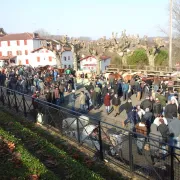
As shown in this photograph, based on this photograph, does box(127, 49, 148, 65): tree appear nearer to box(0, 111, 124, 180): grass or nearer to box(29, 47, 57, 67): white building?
box(29, 47, 57, 67): white building

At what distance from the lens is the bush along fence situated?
5.76 metres

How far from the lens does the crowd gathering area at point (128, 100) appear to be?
31.6ft

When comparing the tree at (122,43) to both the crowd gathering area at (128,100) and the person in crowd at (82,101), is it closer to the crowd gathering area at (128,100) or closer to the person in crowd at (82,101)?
the crowd gathering area at (128,100)

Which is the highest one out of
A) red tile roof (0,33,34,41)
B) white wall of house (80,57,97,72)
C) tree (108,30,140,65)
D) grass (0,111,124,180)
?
red tile roof (0,33,34,41)

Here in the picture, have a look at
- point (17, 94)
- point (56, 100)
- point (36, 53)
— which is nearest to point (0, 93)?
point (17, 94)

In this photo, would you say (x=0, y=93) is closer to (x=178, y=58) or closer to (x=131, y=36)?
(x=131, y=36)

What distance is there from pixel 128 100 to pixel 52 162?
8291 mm

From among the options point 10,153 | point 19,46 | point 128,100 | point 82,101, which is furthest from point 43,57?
point 10,153

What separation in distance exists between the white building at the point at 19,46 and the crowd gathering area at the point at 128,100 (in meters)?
45.3

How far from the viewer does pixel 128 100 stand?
14195 mm

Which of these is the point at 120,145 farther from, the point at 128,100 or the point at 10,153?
the point at 128,100

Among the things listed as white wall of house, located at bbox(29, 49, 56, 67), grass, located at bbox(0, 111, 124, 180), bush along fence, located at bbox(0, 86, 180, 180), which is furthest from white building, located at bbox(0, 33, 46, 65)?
grass, located at bbox(0, 111, 124, 180)

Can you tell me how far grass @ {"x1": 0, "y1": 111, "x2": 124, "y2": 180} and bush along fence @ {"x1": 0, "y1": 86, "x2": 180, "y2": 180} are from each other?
0.37 m

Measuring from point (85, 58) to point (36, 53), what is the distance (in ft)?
50.1
